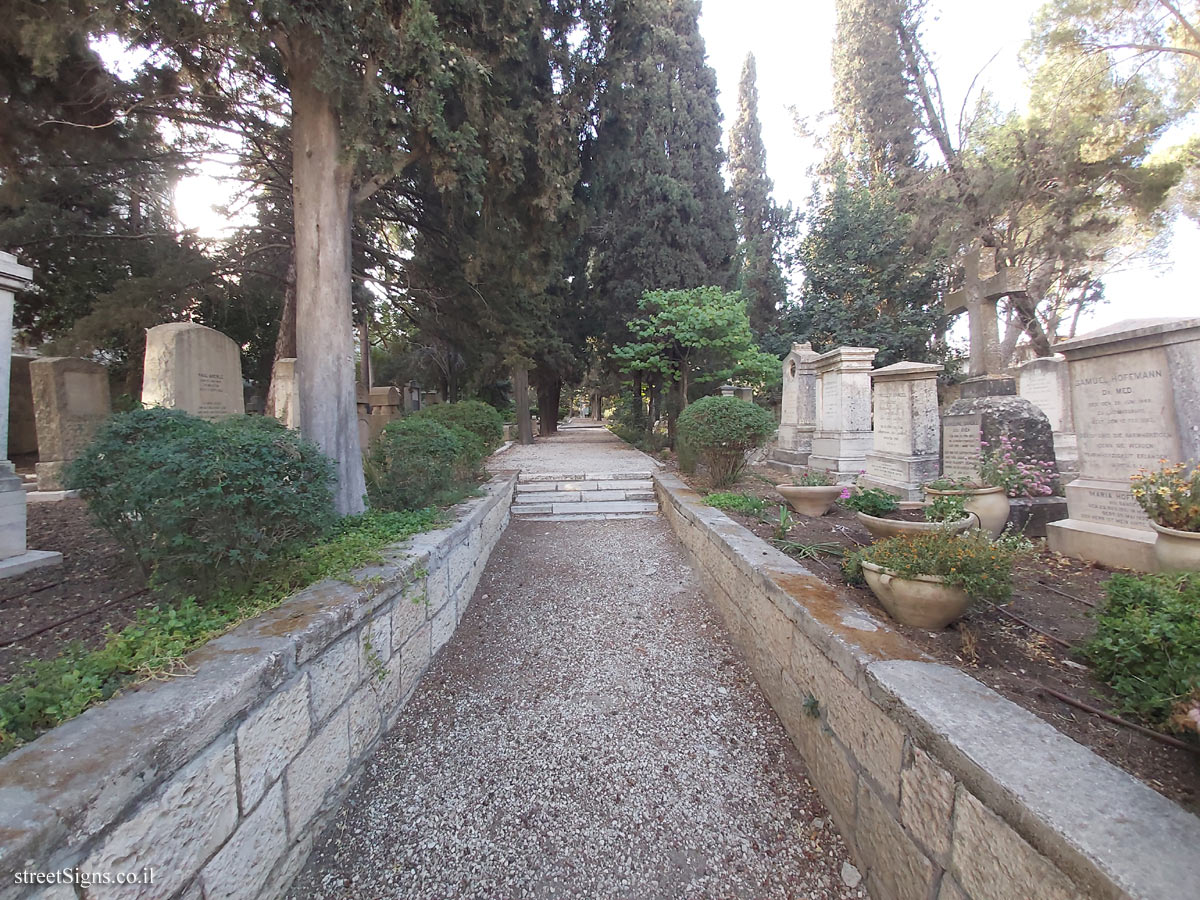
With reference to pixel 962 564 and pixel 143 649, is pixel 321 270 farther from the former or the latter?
pixel 962 564

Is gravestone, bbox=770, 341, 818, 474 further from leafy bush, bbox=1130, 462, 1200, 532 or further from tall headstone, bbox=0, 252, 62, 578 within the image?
tall headstone, bbox=0, 252, 62, 578

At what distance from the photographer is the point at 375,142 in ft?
14.1

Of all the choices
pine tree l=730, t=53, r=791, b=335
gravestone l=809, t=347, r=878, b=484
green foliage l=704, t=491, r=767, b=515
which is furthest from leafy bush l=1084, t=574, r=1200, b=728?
pine tree l=730, t=53, r=791, b=335

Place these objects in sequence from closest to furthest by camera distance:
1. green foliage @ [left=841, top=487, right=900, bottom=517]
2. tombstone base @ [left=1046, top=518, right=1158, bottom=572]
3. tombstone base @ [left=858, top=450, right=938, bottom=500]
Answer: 1. tombstone base @ [left=1046, top=518, right=1158, bottom=572]
2. green foliage @ [left=841, top=487, right=900, bottom=517]
3. tombstone base @ [left=858, top=450, right=938, bottom=500]

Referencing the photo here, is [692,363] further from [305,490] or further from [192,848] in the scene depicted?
[192,848]

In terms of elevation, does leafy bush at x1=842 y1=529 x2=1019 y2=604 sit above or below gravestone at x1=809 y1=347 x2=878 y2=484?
below

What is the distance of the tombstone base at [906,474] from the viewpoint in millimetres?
6566

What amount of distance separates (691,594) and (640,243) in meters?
11.6

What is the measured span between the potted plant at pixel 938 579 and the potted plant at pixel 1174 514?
59.5 inches

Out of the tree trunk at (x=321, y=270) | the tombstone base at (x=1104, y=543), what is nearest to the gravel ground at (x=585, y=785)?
the tree trunk at (x=321, y=270)

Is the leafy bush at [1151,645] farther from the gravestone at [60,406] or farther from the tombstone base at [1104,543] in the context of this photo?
the gravestone at [60,406]

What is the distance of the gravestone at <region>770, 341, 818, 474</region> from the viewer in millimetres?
9727

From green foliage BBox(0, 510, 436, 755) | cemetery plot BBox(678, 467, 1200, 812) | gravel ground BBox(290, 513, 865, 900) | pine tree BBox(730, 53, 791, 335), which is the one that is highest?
pine tree BBox(730, 53, 791, 335)

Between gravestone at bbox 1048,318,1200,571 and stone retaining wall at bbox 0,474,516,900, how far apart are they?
16.2ft
